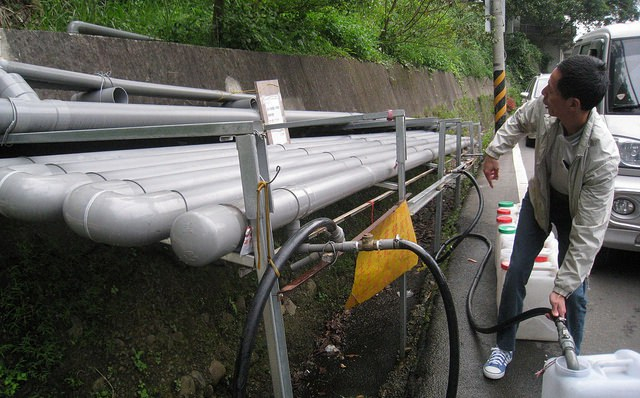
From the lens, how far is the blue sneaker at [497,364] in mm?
3135

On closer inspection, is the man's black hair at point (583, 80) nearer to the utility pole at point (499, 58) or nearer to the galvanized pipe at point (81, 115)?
the galvanized pipe at point (81, 115)

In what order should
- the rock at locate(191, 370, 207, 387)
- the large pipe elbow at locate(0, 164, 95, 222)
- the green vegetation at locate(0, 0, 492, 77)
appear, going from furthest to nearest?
the green vegetation at locate(0, 0, 492, 77) < the rock at locate(191, 370, 207, 387) < the large pipe elbow at locate(0, 164, 95, 222)

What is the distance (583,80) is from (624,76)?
3.45m

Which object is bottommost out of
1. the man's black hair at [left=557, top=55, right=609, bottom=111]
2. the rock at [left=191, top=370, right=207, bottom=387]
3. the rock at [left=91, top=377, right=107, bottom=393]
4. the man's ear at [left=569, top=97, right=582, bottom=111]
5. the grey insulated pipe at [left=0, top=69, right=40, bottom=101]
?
the rock at [left=191, top=370, right=207, bottom=387]

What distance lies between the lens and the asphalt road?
3.12 meters

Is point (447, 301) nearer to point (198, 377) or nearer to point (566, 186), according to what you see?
point (566, 186)

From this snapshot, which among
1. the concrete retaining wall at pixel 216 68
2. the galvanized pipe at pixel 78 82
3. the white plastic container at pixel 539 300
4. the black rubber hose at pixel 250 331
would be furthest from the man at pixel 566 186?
the concrete retaining wall at pixel 216 68

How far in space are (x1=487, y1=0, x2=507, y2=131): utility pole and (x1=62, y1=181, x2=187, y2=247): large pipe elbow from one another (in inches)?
448

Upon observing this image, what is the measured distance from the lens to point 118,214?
4.60 ft

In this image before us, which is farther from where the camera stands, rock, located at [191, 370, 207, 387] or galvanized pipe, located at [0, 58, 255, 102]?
galvanized pipe, located at [0, 58, 255, 102]

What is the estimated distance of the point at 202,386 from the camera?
8.33 ft

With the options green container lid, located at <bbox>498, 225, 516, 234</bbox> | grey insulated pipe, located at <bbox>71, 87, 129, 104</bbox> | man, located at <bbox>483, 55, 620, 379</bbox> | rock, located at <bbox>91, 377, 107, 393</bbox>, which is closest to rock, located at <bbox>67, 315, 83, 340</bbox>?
rock, located at <bbox>91, 377, 107, 393</bbox>

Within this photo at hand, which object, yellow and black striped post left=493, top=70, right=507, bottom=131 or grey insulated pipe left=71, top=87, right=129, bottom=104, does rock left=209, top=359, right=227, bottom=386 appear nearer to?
grey insulated pipe left=71, top=87, right=129, bottom=104

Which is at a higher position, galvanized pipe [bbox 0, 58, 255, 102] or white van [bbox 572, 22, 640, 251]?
galvanized pipe [bbox 0, 58, 255, 102]
